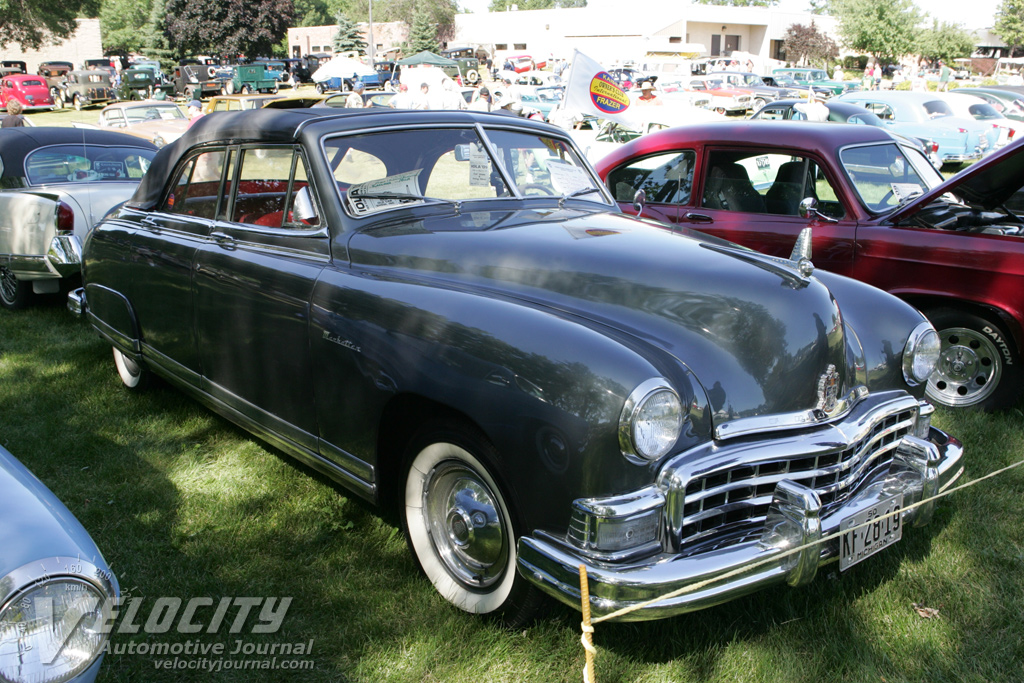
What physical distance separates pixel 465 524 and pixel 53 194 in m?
5.27

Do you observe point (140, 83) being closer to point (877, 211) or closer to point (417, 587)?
point (877, 211)

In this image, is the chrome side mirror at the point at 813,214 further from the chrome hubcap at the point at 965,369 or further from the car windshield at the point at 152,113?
the car windshield at the point at 152,113

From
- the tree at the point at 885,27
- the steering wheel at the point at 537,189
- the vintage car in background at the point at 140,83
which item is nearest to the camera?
the steering wheel at the point at 537,189

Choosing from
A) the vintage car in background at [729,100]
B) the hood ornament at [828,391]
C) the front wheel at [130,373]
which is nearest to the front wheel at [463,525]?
the hood ornament at [828,391]

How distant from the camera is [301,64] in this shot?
154 ft

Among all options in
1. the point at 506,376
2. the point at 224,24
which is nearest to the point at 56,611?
the point at 506,376

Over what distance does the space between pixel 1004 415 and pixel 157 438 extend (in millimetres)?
4784

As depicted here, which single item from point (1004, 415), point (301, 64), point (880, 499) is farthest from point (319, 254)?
point (301, 64)

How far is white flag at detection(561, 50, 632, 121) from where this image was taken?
995cm

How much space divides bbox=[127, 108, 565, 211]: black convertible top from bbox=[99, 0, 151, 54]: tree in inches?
2851

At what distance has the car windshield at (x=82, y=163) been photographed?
23.0ft

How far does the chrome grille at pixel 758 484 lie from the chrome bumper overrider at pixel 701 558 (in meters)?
0.02

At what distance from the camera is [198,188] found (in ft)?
13.8

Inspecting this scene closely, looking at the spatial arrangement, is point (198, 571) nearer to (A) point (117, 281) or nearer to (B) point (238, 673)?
(B) point (238, 673)
